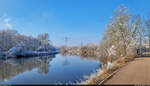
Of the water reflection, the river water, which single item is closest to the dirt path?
the river water

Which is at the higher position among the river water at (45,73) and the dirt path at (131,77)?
the dirt path at (131,77)

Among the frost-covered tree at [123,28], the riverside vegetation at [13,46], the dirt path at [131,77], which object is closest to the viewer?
the dirt path at [131,77]

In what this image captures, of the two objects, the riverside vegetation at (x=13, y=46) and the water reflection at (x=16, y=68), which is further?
the riverside vegetation at (x=13, y=46)

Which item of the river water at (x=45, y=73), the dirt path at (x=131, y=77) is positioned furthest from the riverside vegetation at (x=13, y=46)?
the dirt path at (x=131, y=77)

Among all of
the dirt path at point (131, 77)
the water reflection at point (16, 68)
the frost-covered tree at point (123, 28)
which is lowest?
the water reflection at point (16, 68)

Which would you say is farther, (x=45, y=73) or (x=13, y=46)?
(x=13, y=46)

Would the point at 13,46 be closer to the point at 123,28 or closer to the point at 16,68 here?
the point at 16,68

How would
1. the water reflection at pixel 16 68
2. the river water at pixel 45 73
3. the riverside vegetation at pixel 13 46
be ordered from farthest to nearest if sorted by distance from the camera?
the riverside vegetation at pixel 13 46 < the water reflection at pixel 16 68 < the river water at pixel 45 73

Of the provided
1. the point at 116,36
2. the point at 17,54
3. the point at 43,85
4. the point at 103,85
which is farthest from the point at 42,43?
the point at 103,85

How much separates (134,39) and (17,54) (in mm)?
32131

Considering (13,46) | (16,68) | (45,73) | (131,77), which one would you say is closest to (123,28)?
(131,77)

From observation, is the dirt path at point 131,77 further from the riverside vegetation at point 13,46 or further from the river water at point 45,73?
the riverside vegetation at point 13,46

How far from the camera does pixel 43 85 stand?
7.70 metres

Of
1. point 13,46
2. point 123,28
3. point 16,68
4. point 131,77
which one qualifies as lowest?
point 16,68
